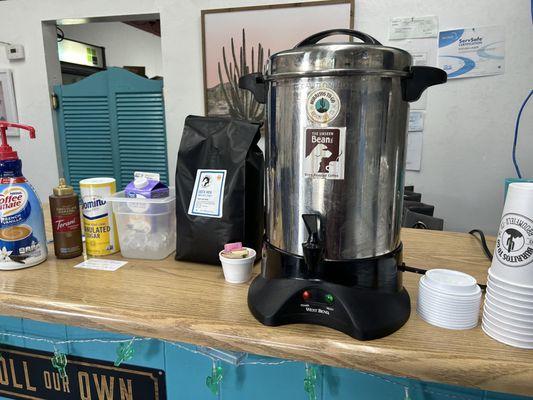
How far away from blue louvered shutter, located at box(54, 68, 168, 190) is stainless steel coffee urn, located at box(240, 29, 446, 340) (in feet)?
8.18

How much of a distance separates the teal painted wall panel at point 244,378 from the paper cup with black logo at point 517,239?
12.4 inches

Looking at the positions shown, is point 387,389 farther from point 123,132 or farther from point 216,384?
point 123,132

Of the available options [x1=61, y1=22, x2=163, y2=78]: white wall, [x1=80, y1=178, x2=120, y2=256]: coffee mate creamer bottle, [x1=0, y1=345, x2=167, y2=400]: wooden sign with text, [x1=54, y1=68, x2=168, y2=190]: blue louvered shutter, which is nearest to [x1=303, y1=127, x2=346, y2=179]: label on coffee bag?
[x1=80, y1=178, x2=120, y2=256]: coffee mate creamer bottle

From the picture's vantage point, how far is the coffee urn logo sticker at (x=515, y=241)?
0.44 metres

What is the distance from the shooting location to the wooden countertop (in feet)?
1.51

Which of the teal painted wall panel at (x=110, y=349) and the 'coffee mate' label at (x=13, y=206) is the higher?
the 'coffee mate' label at (x=13, y=206)

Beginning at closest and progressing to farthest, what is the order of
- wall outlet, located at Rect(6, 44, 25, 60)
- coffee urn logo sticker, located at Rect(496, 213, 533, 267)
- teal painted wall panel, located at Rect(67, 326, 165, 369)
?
coffee urn logo sticker, located at Rect(496, 213, 533, 267) < teal painted wall panel, located at Rect(67, 326, 165, 369) < wall outlet, located at Rect(6, 44, 25, 60)

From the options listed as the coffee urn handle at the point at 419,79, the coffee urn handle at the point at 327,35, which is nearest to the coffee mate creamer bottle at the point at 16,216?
the coffee urn handle at the point at 327,35

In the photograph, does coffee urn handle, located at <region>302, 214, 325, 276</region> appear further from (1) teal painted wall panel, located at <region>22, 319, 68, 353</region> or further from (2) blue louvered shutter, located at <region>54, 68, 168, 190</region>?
(2) blue louvered shutter, located at <region>54, 68, 168, 190</region>

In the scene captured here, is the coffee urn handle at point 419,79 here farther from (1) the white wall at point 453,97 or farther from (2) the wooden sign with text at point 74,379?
(1) the white wall at point 453,97

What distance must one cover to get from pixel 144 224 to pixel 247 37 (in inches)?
84.1

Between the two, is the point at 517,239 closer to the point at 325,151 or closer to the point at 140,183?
the point at 325,151

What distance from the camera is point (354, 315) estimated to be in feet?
1.67

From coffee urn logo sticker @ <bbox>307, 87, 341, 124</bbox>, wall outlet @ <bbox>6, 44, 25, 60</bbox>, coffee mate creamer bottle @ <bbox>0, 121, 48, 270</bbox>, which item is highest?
wall outlet @ <bbox>6, 44, 25, 60</bbox>
